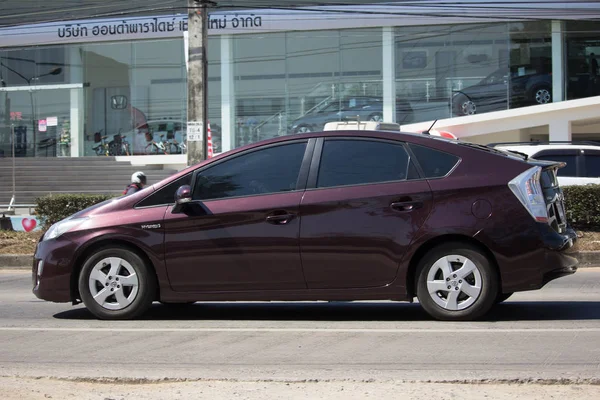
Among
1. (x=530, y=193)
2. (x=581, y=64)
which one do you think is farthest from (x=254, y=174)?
(x=581, y=64)

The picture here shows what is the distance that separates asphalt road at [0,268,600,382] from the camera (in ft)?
17.7

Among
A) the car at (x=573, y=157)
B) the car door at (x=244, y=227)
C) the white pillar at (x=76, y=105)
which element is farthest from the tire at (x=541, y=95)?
the car door at (x=244, y=227)

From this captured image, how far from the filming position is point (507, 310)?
Result: 25.1 feet

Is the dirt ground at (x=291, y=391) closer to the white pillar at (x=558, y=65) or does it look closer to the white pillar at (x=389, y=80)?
the white pillar at (x=389, y=80)

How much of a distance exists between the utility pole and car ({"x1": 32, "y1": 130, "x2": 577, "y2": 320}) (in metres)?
8.75

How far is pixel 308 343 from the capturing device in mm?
6262

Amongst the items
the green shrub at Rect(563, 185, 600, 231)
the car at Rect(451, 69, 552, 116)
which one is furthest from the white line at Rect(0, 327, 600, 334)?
the car at Rect(451, 69, 552, 116)

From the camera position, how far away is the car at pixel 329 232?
6.73 metres

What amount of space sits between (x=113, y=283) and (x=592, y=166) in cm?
1239

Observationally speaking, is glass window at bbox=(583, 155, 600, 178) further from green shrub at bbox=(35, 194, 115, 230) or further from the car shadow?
green shrub at bbox=(35, 194, 115, 230)

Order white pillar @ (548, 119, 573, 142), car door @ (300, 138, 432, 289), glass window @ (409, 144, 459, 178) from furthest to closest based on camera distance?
white pillar @ (548, 119, 573, 142)
glass window @ (409, 144, 459, 178)
car door @ (300, 138, 432, 289)

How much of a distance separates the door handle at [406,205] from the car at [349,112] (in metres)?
23.1

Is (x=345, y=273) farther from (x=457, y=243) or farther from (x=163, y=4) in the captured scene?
(x=163, y=4)

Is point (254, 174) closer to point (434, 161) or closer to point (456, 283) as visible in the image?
point (434, 161)
